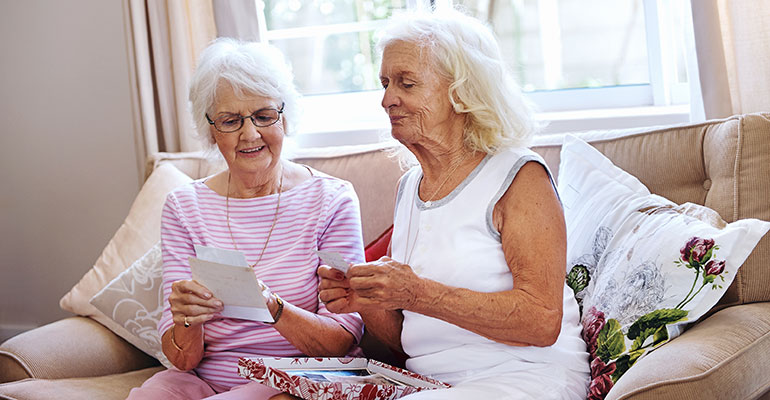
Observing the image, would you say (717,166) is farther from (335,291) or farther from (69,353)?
(69,353)

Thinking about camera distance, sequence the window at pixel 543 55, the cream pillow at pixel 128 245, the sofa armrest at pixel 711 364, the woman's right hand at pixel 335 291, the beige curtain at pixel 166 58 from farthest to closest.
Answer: the beige curtain at pixel 166 58
the window at pixel 543 55
the cream pillow at pixel 128 245
the woman's right hand at pixel 335 291
the sofa armrest at pixel 711 364

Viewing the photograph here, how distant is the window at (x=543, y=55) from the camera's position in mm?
2637

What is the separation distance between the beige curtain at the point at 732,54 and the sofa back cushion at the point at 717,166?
0.33m

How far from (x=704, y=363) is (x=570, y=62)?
1815mm

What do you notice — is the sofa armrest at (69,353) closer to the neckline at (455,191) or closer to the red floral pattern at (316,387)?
the red floral pattern at (316,387)

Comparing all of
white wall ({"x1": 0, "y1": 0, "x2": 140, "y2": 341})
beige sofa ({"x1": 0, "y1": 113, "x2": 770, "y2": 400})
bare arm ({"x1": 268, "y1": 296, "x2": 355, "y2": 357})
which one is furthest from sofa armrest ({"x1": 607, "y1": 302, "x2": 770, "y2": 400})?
white wall ({"x1": 0, "y1": 0, "x2": 140, "y2": 341})

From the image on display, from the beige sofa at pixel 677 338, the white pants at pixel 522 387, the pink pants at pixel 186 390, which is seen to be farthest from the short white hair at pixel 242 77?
→ the white pants at pixel 522 387

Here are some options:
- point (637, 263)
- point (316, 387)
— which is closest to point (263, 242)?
point (316, 387)

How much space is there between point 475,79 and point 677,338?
643mm

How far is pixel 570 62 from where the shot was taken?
9.57ft

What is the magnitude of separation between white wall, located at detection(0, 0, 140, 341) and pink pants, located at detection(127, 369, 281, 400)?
159 cm

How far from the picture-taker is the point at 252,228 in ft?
6.34

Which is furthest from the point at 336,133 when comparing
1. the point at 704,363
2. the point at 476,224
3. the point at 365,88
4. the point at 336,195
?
the point at 704,363

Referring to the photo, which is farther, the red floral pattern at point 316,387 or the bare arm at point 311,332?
the bare arm at point 311,332
